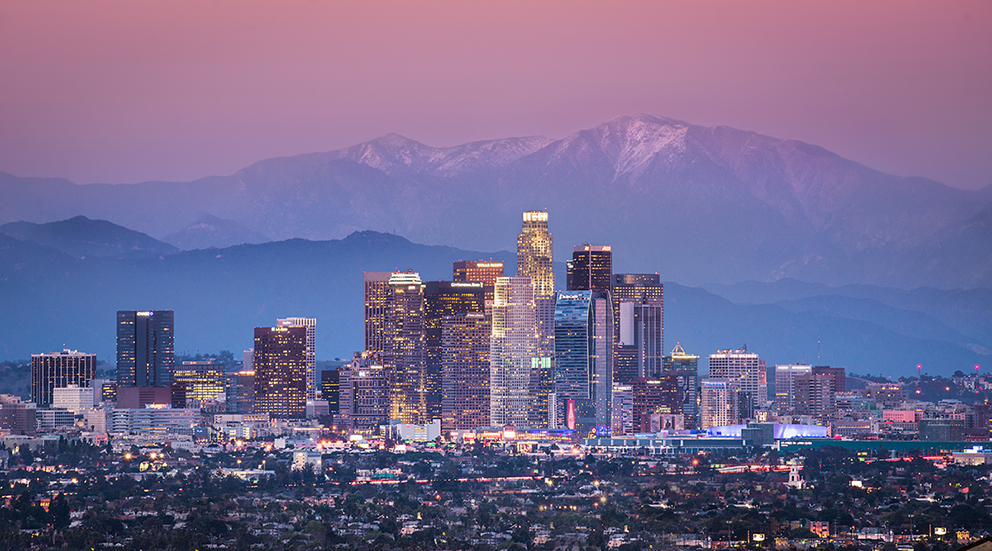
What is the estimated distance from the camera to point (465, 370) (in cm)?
14250

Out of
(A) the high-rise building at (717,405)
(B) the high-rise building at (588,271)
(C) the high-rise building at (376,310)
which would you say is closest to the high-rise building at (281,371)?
(C) the high-rise building at (376,310)

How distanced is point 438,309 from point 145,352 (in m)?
29.2

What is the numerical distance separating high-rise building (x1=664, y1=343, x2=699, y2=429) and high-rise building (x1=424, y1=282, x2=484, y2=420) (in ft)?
58.1

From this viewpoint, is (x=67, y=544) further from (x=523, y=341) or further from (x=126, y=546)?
(x=523, y=341)

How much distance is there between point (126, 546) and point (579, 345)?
7781 cm

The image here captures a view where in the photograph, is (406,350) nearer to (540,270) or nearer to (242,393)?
(540,270)

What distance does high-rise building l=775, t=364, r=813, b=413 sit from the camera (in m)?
160

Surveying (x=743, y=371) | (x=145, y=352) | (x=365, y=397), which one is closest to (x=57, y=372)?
(x=145, y=352)

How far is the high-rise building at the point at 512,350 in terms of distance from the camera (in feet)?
466

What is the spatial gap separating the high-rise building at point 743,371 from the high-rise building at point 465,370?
2597 cm

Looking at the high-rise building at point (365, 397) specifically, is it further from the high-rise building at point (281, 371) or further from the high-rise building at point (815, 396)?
the high-rise building at point (815, 396)

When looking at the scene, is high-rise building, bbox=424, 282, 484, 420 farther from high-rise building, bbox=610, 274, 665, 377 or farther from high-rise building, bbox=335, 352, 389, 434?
high-rise building, bbox=610, 274, 665, 377

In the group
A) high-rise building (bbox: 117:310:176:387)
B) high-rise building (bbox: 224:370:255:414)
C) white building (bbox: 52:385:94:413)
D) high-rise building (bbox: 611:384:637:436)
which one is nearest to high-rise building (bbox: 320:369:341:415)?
high-rise building (bbox: 224:370:255:414)

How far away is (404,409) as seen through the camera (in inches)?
5591
